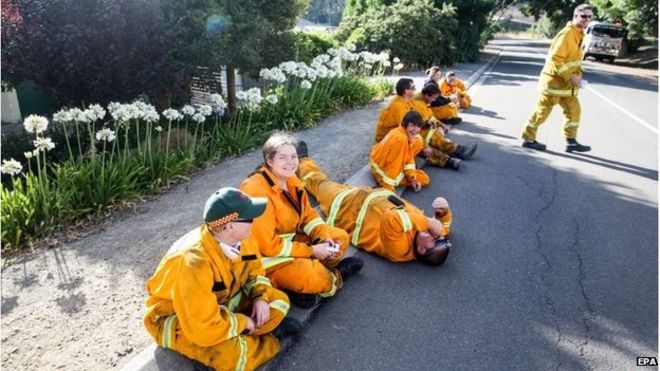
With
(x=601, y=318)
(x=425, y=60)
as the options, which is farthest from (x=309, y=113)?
(x=425, y=60)

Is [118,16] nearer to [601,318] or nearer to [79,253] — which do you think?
[79,253]

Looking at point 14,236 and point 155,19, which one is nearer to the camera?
point 14,236

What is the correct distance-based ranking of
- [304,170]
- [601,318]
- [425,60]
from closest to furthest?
[601,318] → [304,170] → [425,60]

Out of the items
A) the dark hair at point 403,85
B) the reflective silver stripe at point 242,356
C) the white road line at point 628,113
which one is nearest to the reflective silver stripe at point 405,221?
the reflective silver stripe at point 242,356

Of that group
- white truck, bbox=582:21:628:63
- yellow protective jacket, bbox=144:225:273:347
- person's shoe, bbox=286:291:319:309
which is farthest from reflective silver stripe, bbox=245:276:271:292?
white truck, bbox=582:21:628:63

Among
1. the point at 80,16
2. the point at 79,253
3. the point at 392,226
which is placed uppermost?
the point at 80,16

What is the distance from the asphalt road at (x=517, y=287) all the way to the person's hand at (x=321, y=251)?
1.18 feet

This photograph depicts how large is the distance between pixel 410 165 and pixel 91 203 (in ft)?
11.0

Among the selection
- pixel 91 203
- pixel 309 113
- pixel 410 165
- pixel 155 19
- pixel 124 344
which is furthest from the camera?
pixel 309 113

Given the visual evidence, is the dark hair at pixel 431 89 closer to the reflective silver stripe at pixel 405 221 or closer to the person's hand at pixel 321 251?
the reflective silver stripe at pixel 405 221

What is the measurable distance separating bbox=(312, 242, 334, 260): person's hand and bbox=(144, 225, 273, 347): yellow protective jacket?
2.33 feet

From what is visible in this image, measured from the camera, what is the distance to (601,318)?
330cm

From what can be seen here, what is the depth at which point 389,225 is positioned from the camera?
151 inches

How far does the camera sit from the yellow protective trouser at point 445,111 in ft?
28.7
